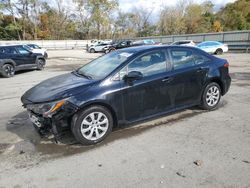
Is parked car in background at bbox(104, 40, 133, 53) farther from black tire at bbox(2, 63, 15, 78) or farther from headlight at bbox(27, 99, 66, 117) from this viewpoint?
headlight at bbox(27, 99, 66, 117)

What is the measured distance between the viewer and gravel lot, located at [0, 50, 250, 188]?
316cm

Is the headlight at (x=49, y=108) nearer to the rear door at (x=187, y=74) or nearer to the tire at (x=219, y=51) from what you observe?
the rear door at (x=187, y=74)

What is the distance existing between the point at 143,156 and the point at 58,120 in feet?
4.91

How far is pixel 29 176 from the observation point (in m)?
3.31

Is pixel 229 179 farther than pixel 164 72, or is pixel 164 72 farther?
pixel 164 72

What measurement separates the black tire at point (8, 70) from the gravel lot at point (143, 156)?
8.21m

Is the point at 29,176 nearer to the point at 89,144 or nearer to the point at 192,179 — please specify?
the point at 89,144

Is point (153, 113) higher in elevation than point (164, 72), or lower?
lower

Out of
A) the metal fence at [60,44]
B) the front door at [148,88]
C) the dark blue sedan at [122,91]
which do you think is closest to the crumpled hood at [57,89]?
the dark blue sedan at [122,91]

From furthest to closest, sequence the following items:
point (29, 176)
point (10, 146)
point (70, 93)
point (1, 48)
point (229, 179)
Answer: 1. point (1, 48)
2. point (10, 146)
3. point (70, 93)
4. point (29, 176)
5. point (229, 179)

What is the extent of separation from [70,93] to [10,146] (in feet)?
4.90

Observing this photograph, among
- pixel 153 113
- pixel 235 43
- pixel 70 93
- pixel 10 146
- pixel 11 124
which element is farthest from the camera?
pixel 235 43

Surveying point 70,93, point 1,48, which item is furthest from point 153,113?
point 1,48

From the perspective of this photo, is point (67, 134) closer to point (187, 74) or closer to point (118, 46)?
point (187, 74)
